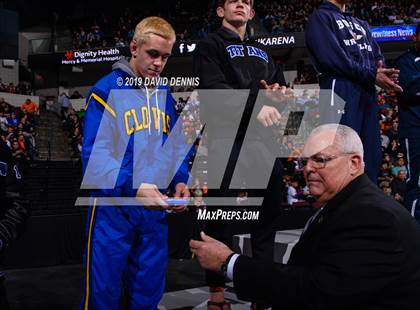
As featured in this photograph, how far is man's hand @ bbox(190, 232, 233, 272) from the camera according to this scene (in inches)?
71.8

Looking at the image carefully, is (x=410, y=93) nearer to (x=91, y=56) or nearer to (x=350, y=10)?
(x=350, y=10)

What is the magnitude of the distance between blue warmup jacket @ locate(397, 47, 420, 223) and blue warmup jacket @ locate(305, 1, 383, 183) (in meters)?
0.60

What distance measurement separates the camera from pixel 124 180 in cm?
212

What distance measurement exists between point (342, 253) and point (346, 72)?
4.94 ft

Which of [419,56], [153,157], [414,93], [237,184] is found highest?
[419,56]

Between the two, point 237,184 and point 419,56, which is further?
point 419,56

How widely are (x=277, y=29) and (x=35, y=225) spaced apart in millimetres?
17085

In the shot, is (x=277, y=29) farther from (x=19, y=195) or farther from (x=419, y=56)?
(x=19, y=195)

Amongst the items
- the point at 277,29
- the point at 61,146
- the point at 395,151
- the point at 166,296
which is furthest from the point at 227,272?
the point at 277,29

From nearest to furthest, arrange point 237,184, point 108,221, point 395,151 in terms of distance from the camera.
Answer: point 108,221 < point 237,184 < point 395,151

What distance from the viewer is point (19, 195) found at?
2.45 metres

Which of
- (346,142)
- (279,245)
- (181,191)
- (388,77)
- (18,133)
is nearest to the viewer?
(346,142)

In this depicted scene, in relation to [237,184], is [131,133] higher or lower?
higher
